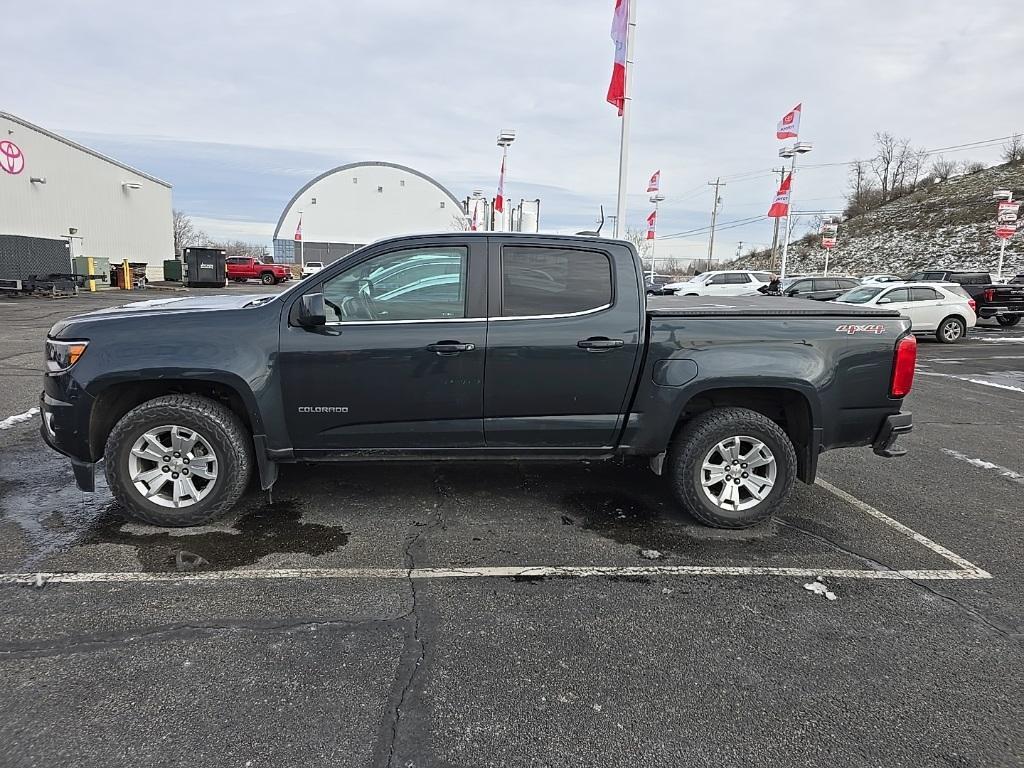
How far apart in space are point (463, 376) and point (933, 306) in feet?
54.1

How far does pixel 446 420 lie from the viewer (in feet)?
13.4

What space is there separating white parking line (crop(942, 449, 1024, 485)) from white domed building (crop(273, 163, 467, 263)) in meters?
68.7

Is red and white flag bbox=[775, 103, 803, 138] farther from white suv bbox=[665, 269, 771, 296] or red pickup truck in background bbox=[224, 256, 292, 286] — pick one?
red pickup truck in background bbox=[224, 256, 292, 286]

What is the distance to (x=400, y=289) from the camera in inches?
160

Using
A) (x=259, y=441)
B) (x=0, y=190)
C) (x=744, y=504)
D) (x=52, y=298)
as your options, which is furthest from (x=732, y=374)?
(x=0, y=190)

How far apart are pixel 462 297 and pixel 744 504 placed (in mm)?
2287

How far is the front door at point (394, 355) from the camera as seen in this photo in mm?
3934

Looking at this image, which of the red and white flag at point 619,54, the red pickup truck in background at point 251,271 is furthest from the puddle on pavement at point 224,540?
the red pickup truck in background at point 251,271

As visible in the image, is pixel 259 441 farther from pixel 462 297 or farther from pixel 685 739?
pixel 685 739

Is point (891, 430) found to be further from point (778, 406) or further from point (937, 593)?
point (937, 593)

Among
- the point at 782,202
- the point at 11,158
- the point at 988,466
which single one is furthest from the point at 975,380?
the point at 11,158

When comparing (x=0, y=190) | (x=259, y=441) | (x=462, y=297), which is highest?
(x=0, y=190)

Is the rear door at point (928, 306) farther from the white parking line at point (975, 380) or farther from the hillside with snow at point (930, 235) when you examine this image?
the hillside with snow at point (930, 235)

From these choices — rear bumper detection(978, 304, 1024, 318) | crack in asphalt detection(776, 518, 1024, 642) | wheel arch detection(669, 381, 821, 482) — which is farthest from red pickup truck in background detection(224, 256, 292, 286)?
crack in asphalt detection(776, 518, 1024, 642)
